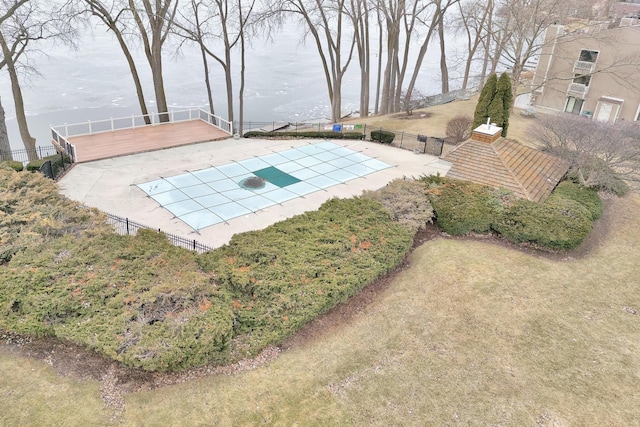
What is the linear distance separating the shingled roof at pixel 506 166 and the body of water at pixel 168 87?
22.6 metres

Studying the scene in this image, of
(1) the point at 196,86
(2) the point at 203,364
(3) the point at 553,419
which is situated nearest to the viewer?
(3) the point at 553,419

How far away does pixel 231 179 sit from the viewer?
18250 mm

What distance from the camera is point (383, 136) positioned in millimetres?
24000

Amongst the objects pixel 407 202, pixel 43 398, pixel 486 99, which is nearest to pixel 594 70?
pixel 486 99

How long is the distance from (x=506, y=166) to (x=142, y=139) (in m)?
17.1

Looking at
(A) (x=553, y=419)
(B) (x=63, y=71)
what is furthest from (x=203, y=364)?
(B) (x=63, y=71)

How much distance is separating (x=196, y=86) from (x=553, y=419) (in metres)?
48.8

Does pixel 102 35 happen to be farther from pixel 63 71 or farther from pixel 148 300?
pixel 148 300

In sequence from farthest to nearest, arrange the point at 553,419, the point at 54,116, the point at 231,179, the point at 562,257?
the point at 54,116, the point at 231,179, the point at 562,257, the point at 553,419

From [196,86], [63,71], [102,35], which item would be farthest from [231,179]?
[102,35]

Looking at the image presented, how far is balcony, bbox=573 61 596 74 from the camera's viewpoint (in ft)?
101

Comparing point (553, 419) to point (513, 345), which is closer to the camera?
point (553, 419)

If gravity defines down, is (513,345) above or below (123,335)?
below

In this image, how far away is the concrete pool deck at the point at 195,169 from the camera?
14773 millimetres
